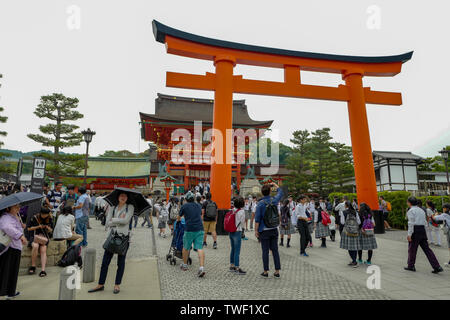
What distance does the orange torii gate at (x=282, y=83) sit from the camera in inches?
380

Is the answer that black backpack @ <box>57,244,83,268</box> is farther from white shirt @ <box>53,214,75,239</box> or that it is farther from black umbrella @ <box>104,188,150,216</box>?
black umbrella @ <box>104,188,150,216</box>

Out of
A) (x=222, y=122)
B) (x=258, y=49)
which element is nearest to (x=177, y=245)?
(x=222, y=122)

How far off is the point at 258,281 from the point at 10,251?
3.74 m

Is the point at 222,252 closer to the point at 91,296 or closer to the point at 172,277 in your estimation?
the point at 172,277

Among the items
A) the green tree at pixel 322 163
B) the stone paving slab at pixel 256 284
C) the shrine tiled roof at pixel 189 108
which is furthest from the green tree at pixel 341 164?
the stone paving slab at pixel 256 284

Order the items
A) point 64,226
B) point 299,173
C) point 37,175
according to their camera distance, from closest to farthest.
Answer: point 64,226 → point 37,175 → point 299,173

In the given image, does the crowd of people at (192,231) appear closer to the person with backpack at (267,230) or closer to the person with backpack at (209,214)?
the person with backpack at (267,230)

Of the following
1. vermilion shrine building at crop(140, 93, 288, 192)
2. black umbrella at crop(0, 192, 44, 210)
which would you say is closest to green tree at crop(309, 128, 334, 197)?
vermilion shrine building at crop(140, 93, 288, 192)

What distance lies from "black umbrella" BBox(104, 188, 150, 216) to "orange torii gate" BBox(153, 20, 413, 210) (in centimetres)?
556

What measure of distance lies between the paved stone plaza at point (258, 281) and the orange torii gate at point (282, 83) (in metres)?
4.24

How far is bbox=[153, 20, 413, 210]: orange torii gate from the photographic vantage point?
9.65 meters

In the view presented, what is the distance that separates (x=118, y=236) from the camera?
3646 mm

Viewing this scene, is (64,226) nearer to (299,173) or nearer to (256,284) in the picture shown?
(256,284)

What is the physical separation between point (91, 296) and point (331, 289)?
3575 millimetres
